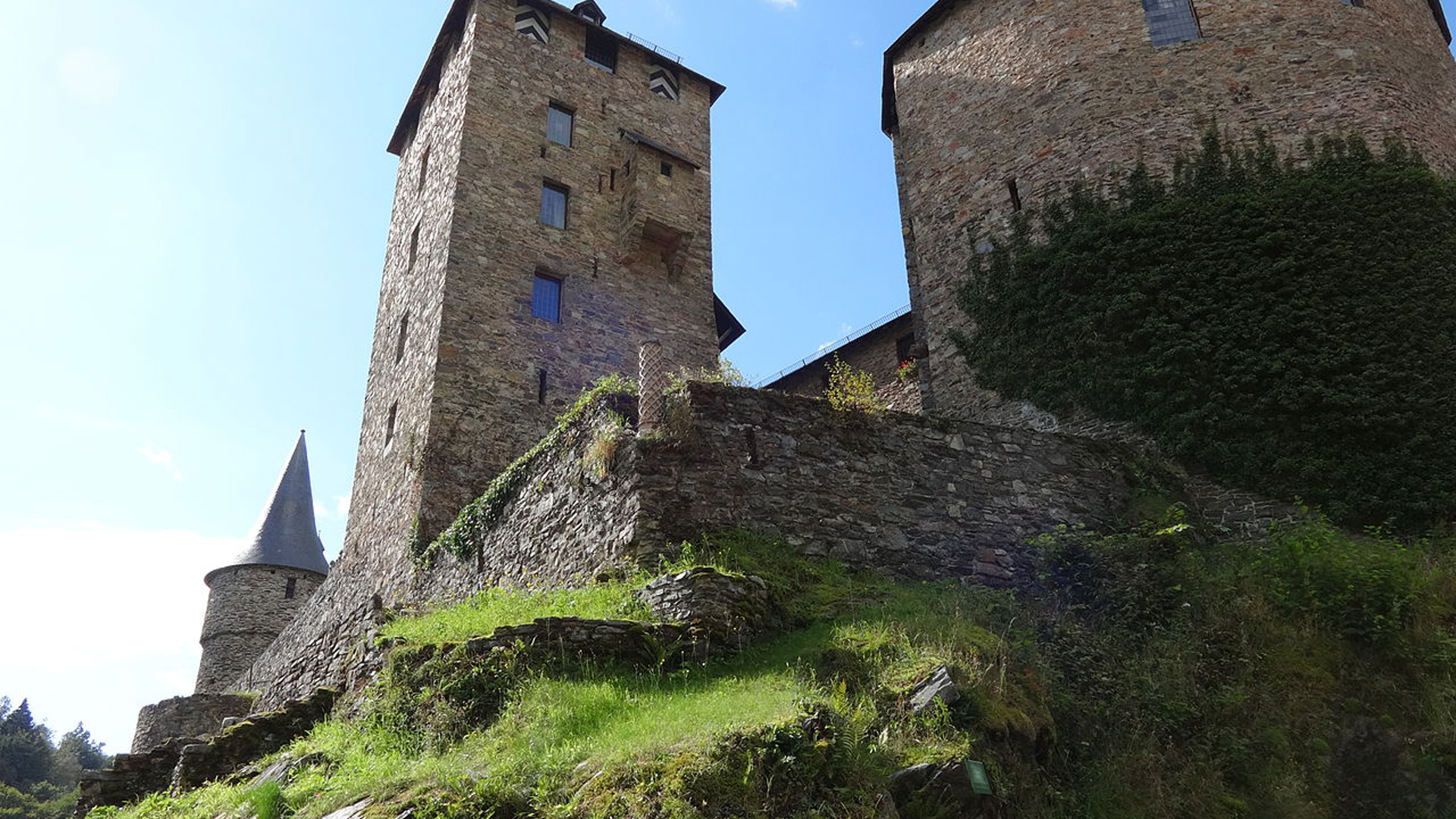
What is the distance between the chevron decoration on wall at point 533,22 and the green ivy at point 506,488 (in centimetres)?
1266

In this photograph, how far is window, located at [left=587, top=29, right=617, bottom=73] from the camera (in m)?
23.9

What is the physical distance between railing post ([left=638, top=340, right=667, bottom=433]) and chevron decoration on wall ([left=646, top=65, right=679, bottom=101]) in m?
15.1

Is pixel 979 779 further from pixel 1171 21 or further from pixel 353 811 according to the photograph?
pixel 1171 21

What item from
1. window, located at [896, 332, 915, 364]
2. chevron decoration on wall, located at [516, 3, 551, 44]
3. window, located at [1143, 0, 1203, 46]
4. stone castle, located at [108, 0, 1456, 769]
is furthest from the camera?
chevron decoration on wall, located at [516, 3, 551, 44]

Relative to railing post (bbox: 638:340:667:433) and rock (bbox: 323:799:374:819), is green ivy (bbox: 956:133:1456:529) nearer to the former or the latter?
railing post (bbox: 638:340:667:433)

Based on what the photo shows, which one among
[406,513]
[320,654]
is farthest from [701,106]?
[320,654]

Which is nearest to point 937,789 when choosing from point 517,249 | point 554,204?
point 517,249

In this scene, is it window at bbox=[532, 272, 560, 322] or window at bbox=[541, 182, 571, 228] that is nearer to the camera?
window at bbox=[532, 272, 560, 322]

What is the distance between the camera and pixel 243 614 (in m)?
28.7

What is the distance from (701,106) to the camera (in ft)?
82.5

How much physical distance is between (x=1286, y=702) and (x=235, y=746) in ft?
30.5

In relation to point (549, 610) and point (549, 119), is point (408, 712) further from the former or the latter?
point (549, 119)

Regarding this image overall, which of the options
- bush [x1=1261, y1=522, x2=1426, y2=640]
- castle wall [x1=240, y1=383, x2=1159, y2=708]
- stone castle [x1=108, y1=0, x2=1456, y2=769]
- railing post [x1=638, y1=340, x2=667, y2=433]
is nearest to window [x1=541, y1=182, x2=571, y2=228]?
stone castle [x1=108, y1=0, x2=1456, y2=769]

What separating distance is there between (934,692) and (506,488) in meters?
7.77
